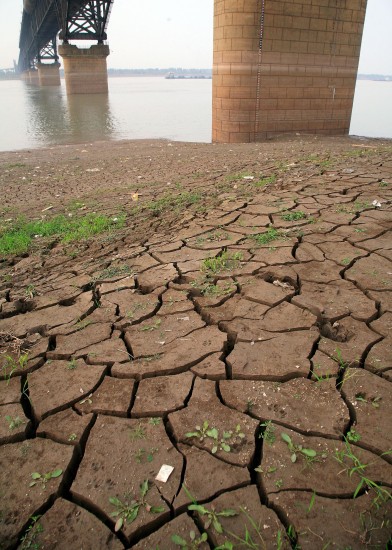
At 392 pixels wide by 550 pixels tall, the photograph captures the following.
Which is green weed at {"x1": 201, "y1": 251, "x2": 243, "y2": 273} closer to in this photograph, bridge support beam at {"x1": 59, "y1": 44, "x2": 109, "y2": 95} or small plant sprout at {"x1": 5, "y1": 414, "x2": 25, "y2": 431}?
small plant sprout at {"x1": 5, "y1": 414, "x2": 25, "y2": 431}

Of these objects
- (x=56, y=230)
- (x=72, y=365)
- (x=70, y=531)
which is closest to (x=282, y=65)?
(x=56, y=230)

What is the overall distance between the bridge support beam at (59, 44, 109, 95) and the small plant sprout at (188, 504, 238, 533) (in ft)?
109

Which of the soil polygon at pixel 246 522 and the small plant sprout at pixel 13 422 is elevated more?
the soil polygon at pixel 246 522

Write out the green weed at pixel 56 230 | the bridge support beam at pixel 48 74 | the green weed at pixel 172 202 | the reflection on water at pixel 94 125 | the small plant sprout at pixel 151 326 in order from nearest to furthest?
the small plant sprout at pixel 151 326
the green weed at pixel 56 230
the green weed at pixel 172 202
the reflection on water at pixel 94 125
the bridge support beam at pixel 48 74

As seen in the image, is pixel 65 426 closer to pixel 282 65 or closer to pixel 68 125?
pixel 282 65

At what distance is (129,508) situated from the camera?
46.9 inches

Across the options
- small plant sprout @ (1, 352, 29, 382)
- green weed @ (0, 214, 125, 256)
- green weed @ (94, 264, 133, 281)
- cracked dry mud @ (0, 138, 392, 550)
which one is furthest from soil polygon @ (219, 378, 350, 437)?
green weed @ (0, 214, 125, 256)

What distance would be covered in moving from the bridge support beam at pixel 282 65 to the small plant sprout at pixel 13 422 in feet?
31.0

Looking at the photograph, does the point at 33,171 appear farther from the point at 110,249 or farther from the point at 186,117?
the point at 186,117

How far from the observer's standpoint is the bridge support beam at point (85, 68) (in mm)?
29297

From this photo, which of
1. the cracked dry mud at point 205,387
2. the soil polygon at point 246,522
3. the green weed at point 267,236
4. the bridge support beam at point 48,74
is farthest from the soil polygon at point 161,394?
Answer: the bridge support beam at point 48,74

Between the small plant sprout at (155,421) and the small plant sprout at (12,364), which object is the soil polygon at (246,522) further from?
the small plant sprout at (12,364)

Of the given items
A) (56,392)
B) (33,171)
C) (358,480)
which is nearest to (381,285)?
(358,480)

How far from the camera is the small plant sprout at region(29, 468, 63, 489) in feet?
4.22
